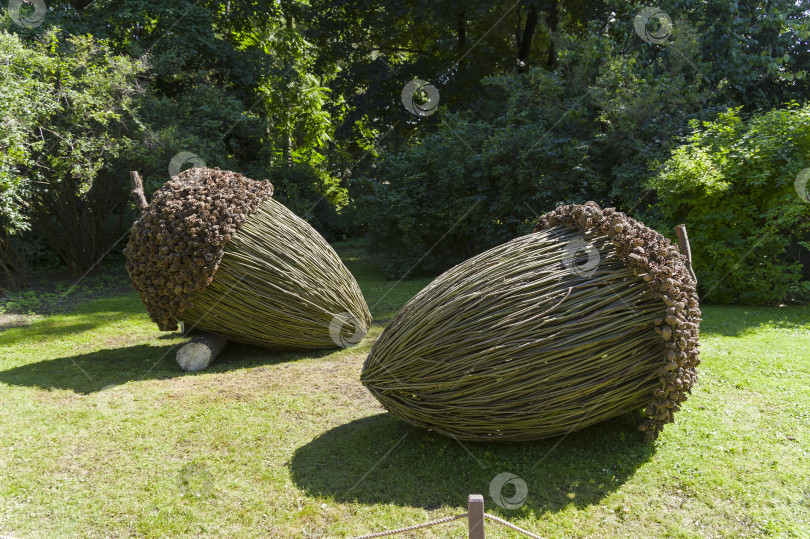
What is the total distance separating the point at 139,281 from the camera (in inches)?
238

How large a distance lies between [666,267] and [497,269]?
1176 millimetres

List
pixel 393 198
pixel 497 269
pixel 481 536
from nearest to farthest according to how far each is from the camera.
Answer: pixel 481 536 < pixel 497 269 < pixel 393 198

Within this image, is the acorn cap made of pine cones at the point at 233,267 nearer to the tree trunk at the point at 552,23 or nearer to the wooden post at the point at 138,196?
the wooden post at the point at 138,196

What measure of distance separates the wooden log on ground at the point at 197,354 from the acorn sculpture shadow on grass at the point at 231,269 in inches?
0.5

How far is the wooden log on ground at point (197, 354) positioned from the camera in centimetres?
619

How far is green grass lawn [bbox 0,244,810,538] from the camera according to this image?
10.3 feet

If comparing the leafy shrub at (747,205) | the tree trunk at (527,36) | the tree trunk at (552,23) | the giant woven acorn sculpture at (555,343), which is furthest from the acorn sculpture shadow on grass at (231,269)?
the tree trunk at (527,36)

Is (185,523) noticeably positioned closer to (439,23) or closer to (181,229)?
(181,229)

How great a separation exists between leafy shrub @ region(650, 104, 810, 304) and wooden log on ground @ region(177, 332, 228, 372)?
25.4 ft

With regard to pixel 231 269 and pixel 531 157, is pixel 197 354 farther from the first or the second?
pixel 531 157

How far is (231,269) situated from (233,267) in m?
0.03

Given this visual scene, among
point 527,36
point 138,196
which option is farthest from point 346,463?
point 527,36

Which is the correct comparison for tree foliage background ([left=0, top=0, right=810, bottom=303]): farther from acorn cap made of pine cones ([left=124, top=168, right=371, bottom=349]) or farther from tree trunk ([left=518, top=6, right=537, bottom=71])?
acorn cap made of pine cones ([left=124, top=168, right=371, bottom=349])

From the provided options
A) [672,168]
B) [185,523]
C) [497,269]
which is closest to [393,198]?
[672,168]
